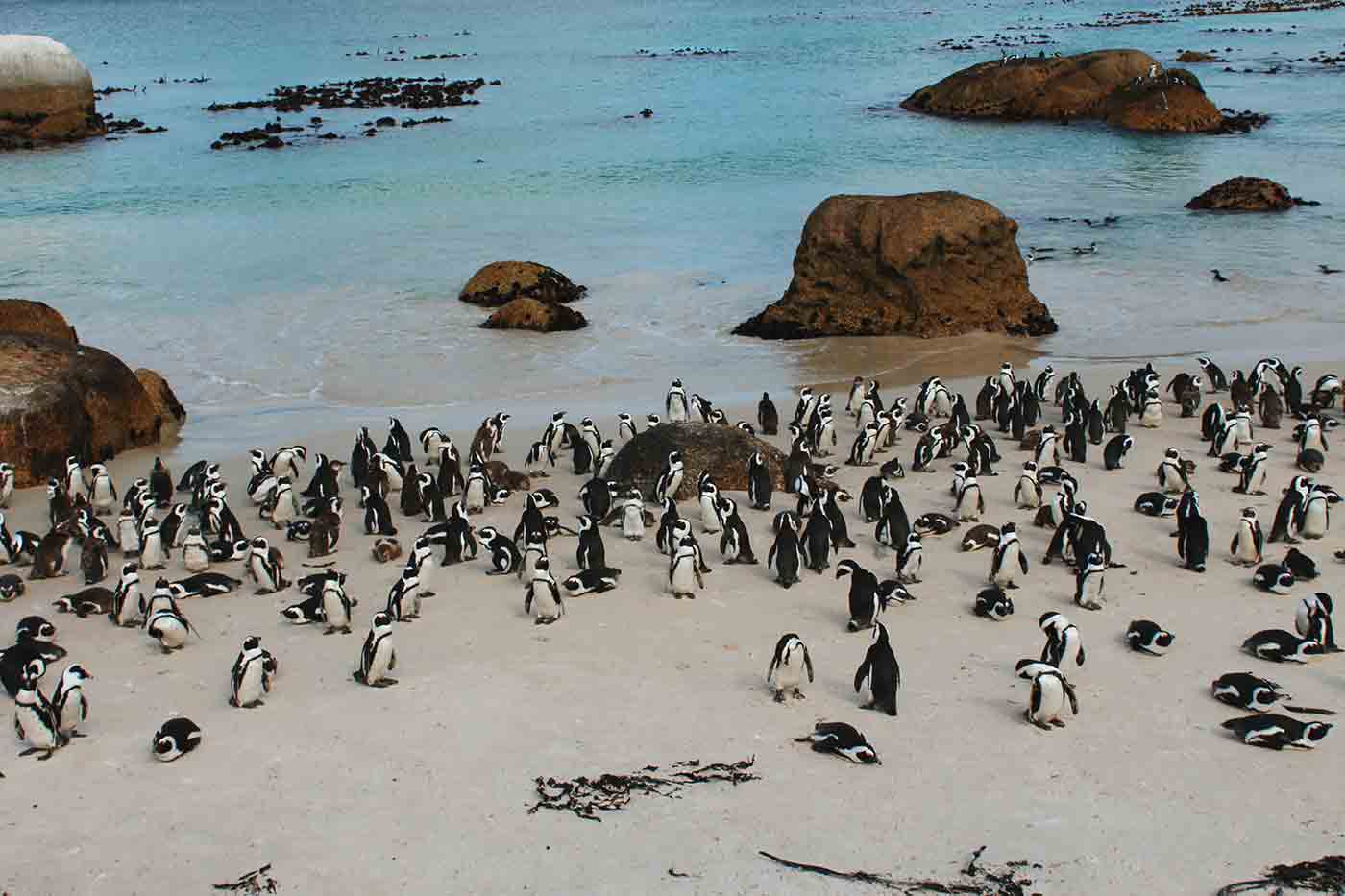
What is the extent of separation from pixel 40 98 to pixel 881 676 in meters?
53.2

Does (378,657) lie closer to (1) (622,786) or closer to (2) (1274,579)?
(1) (622,786)

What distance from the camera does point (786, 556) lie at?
34.6 feet

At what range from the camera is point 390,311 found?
2367 centimetres

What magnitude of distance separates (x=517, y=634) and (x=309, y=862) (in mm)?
3091

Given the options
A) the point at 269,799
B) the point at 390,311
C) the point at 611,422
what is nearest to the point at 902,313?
the point at 611,422

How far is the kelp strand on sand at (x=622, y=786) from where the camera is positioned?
23.9 ft

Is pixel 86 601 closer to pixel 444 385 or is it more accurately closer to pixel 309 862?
pixel 309 862

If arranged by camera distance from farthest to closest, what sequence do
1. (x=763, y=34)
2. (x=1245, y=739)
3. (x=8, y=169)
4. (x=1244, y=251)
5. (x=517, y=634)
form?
1. (x=763, y=34)
2. (x=8, y=169)
3. (x=1244, y=251)
4. (x=517, y=634)
5. (x=1245, y=739)

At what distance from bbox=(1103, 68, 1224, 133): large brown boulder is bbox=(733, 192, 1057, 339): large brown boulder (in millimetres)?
26051

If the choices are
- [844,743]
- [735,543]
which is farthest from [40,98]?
[844,743]

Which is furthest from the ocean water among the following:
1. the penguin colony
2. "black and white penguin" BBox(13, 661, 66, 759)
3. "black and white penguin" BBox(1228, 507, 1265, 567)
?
"black and white penguin" BBox(13, 661, 66, 759)

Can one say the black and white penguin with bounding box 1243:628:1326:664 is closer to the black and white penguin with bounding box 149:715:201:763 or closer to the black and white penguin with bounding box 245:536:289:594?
the black and white penguin with bounding box 149:715:201:763

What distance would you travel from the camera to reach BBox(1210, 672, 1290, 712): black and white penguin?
27.1 feet

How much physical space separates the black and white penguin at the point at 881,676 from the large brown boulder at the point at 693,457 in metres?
4.65
